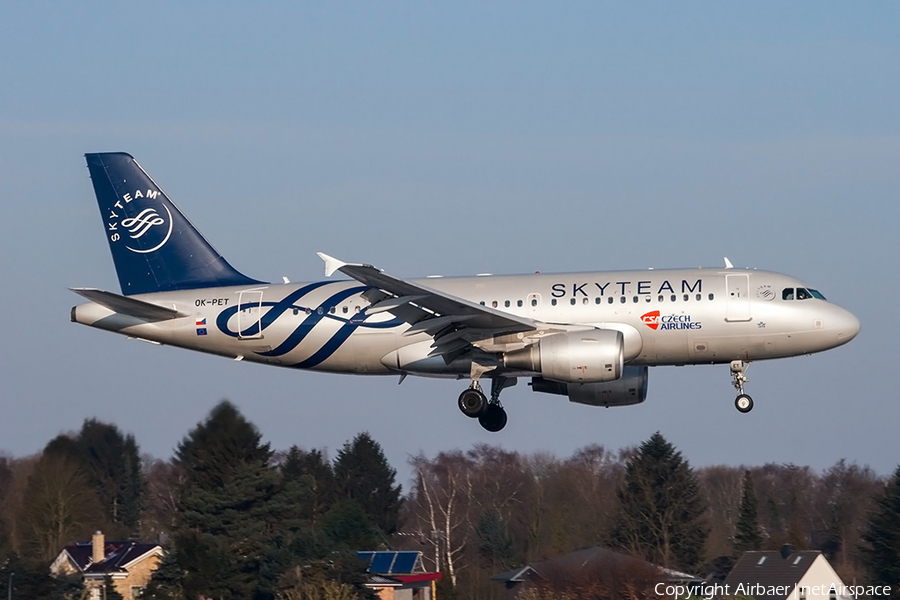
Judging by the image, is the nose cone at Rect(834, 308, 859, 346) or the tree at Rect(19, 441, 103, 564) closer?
the nose cone at Rect(834, 308, 859, 346)

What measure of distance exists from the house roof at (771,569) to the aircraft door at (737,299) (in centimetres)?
2606

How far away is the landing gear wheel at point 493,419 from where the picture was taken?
Result: 1460 inches

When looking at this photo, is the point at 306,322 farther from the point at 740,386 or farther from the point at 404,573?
the point at 404,573

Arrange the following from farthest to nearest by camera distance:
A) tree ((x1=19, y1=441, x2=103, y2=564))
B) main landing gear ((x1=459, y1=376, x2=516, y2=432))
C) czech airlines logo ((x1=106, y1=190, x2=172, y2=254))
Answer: tree ((x1=19, y1=441, x2=103, y2=564)) → czech airlines logo ((x1=106, y1=190, x2=172, y2=254)) → main landing gear ((x1=459, y1=376, x2=516, y2=432))

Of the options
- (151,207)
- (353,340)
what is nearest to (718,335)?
(353,340)

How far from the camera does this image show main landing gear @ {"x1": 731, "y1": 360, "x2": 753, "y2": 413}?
115ft

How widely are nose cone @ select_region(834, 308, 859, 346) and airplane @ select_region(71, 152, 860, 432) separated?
6 cm

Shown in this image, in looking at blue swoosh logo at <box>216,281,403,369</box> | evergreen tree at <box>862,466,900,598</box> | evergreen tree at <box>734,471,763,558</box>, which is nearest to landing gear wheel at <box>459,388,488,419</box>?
blue swoosh logo at <box>216,281,403,369</box>

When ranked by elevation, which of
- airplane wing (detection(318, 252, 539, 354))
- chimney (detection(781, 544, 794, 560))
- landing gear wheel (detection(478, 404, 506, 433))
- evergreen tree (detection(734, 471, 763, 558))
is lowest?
chimney (detection(781, 544, 794, 560))

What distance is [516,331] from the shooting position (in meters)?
34.0

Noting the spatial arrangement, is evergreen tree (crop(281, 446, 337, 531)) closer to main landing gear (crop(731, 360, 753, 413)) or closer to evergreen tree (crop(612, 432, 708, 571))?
evergreen tree (crop(612, 432, 708, 571))

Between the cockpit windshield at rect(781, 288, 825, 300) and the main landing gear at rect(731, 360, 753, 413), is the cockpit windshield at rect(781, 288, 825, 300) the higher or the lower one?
the higher one

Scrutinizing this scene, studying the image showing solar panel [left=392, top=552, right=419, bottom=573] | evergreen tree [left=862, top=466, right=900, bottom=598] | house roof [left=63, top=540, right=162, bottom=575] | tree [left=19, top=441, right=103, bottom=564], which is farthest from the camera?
solar panel [left=392, top=552, right=419, bottom=573]

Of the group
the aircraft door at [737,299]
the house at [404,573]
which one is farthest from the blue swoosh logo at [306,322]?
the house at [404,573]
